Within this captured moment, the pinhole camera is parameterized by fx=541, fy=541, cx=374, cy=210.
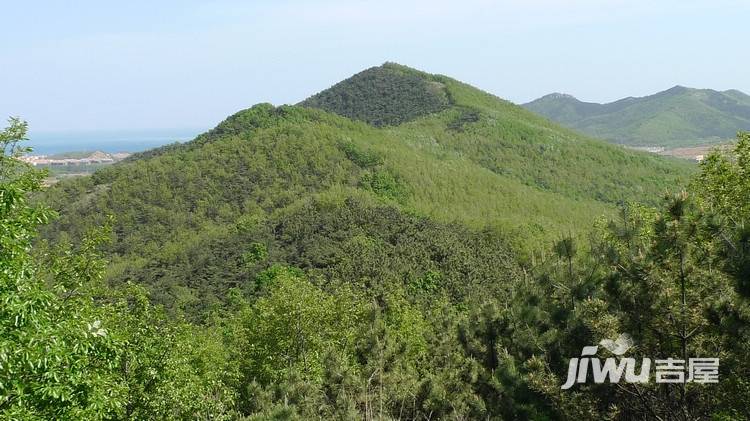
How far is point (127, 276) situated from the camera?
6388 centimetres

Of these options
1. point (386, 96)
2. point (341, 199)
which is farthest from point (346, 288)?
point (386, 96)

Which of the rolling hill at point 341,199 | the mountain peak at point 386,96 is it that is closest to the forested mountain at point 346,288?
the rolling hill at point 341,199

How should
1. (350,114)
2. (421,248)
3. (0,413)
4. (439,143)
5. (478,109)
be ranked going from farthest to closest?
(350,114) → (478,109) → (439,143) → (421,248) → (0,413)

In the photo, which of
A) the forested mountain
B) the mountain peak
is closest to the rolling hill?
the forested mountain

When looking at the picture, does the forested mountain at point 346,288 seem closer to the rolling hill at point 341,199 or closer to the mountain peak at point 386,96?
the rolling hill at point 341,199

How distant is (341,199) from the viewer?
71438 millimetres

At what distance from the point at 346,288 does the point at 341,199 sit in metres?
39.7

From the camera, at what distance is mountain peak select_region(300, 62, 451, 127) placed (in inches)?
6511

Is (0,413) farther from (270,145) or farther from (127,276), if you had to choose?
(270,145)

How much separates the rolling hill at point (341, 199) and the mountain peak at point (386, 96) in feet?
81.9

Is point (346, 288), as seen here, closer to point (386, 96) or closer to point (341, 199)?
point (341, 199)

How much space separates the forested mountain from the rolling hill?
1.22ft

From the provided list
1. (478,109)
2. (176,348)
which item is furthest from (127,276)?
(478,109)

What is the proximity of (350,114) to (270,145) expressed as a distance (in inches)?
3372
